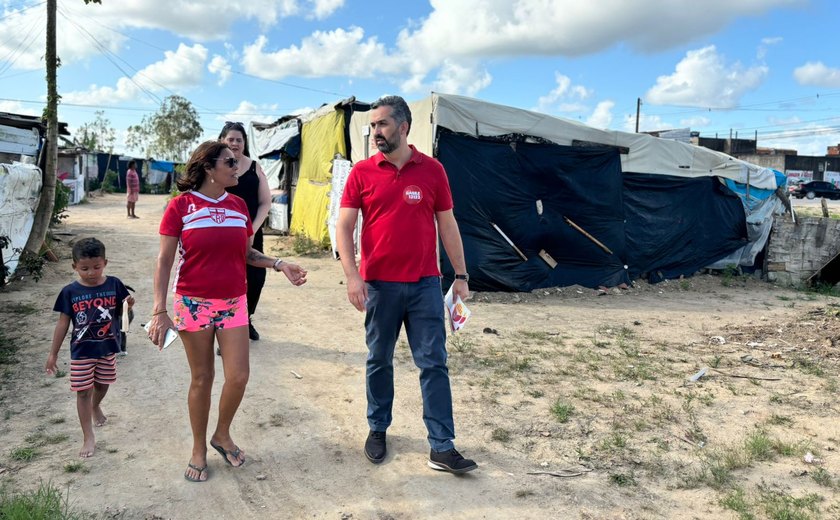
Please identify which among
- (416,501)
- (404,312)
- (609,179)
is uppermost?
(609,179)

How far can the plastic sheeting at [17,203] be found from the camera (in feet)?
25.6

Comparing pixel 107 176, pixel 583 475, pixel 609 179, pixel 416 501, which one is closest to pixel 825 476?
pixel 583 475

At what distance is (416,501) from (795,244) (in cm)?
1079

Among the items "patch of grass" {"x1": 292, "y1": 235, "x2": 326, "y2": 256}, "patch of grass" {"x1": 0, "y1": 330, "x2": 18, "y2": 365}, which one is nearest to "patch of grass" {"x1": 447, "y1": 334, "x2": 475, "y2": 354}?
"patch of grass" {"x1": 0, "y1": 330, "x2": 18, "y2": 365}

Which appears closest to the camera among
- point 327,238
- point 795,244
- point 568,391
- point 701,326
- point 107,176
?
point 568,391

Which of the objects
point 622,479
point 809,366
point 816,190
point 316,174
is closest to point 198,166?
point 622,479

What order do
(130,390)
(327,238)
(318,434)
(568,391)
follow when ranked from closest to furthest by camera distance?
(318,434) < (130,390) < (568,391) < (327,238)

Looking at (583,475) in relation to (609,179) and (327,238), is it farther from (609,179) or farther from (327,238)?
(327,238)

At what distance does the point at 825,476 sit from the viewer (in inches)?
133

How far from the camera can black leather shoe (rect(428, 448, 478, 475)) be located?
3252 mm

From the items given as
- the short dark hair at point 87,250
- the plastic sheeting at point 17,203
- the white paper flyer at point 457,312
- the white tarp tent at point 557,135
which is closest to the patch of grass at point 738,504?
the white paper flyer at point 457,312

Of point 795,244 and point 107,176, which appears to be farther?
point 107,176

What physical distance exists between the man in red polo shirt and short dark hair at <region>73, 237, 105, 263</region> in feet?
4.61

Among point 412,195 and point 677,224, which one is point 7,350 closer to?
point 412,195
